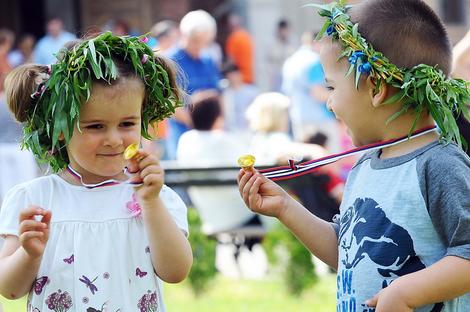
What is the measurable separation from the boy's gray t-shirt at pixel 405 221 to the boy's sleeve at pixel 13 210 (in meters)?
1.01

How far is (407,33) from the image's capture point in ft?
10.4

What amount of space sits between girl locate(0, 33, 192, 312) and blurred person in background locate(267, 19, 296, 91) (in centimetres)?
1457

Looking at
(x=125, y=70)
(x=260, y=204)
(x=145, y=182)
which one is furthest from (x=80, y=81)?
(x=260, y=204)

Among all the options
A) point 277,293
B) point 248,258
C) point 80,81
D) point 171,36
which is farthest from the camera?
point 171,36

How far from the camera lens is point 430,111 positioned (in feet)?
10.4

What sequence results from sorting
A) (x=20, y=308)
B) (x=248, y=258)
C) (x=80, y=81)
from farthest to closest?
(x=248, y=258), (x=20, y=308), (x=80, y=81)

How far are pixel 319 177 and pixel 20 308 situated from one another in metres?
2.50

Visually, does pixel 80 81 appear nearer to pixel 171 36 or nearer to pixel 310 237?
pixel 310 237

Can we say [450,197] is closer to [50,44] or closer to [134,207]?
[134,207]

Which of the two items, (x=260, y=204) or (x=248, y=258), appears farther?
(x=248, y=258)

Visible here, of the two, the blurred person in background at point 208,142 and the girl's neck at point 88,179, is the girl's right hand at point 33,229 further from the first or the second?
the blurred person in background at point 208,142

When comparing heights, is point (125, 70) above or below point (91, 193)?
above

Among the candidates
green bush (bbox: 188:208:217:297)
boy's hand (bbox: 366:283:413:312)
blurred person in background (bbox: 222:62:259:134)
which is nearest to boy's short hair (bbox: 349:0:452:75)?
boy's hand (bbox: 366:283:413:312)

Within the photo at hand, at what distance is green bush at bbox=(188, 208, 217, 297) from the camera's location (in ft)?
27.1
